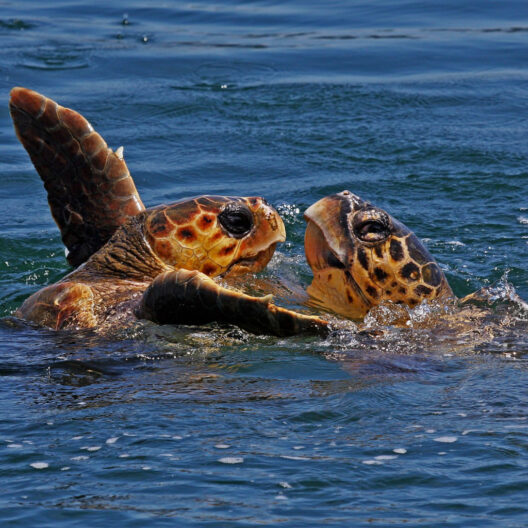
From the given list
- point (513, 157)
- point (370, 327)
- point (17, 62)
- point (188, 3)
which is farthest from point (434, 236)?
point (188, 3)

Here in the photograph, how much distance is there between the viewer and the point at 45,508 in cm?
331

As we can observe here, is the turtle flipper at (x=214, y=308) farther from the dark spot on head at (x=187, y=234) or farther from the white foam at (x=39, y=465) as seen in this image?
the white foam at (x=39, y=465)

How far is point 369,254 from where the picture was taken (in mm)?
5172

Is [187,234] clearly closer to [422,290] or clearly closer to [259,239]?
[259,239]

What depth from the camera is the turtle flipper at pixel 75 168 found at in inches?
252

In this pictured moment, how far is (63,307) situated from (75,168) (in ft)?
4.55

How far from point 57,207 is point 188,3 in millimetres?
11563

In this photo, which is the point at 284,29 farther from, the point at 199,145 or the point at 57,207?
the point at 57,207

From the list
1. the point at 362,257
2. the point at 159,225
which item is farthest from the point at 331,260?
the point at 159,225

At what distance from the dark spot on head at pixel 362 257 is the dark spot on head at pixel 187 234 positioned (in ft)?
3.69

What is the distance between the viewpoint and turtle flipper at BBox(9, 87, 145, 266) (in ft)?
21.0

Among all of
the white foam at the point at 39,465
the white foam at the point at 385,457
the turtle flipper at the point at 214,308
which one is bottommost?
the white foam at the point at 39,465

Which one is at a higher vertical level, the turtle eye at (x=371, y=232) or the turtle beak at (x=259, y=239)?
the turtle eye at (x=371, y=232)

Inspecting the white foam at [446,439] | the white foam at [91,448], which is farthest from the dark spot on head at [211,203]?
Result: the white foam at [446,439]
